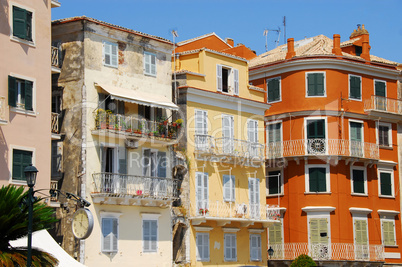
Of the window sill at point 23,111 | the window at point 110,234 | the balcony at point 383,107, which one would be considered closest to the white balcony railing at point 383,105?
the balcony at point 383,107

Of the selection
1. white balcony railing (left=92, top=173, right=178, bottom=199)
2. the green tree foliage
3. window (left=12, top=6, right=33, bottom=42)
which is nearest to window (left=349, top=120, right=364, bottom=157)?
the green tree foliage

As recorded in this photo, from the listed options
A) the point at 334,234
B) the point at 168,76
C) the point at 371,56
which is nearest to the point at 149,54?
the point at 168,76

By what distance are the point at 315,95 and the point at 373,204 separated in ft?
25.6

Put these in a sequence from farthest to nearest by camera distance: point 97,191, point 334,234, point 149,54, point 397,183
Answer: point 397,183, point 334,234, point 149,54, point 97,191

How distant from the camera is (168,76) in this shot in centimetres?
4238

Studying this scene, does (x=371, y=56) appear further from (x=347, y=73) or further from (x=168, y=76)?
A: (x=168, y=76)

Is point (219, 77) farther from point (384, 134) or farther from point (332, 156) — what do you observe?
point (384, 134)

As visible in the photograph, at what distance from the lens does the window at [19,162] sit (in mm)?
33312

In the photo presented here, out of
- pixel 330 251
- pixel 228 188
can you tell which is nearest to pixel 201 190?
pixel 228 188

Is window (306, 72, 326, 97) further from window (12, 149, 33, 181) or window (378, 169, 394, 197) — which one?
window (12, 149, 33, 181)

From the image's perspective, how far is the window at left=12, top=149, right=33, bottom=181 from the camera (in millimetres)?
33312

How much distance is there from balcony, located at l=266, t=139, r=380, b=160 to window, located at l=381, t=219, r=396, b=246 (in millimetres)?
4269

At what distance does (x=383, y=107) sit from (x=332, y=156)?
577 cm

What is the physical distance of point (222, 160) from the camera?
44438mm
